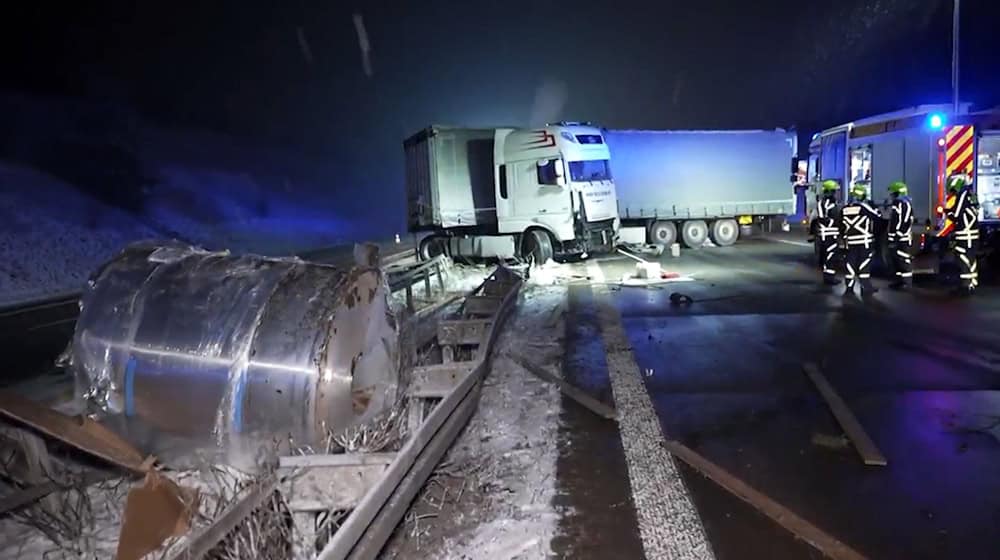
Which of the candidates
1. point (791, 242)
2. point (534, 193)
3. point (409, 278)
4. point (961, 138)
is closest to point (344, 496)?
point (409, 278)

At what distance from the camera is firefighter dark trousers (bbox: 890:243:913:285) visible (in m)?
11.5

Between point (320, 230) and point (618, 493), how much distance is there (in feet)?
120

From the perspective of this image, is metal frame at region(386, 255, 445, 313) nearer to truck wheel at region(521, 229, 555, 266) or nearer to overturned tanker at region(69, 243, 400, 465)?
truck wheel at region(521, 229, 555, 266)

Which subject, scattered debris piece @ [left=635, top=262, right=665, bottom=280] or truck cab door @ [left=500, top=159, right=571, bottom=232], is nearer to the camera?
scattered debris piece @ [left=635, top=262, right=665, bottom=280]

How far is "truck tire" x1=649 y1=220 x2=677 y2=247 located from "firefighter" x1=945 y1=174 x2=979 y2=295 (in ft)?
33.9

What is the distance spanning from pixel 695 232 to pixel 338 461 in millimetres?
18953

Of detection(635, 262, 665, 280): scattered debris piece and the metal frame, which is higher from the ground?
the metal frame

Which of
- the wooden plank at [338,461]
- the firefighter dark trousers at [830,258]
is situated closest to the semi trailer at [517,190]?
the firefighter dark trousers at [830,258]

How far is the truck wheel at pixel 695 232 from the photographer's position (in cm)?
2131

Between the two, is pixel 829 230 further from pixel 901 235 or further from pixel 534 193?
pixel 534 193

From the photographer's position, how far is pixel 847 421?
5.29m

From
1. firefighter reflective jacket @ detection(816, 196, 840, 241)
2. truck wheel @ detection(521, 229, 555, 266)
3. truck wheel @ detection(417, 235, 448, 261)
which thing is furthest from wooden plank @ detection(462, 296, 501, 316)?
truck wheel @ detection(417, 235, 448, 261)

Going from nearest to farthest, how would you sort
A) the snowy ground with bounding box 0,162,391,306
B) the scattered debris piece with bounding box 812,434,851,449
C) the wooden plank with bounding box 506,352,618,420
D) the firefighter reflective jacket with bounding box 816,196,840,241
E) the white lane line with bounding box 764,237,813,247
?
the scattered debris piece with bounding box 812,434,851,449, the wooden plank with bounding box 506,352,618,420, the firefighter reflective jacket with bounding box 816,196,840,241, the snowy ground with bounding box 0,162,391,306, the white lane line with bounding box 764,237,813,247

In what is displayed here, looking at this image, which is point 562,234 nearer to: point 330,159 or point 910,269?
point 910,269
